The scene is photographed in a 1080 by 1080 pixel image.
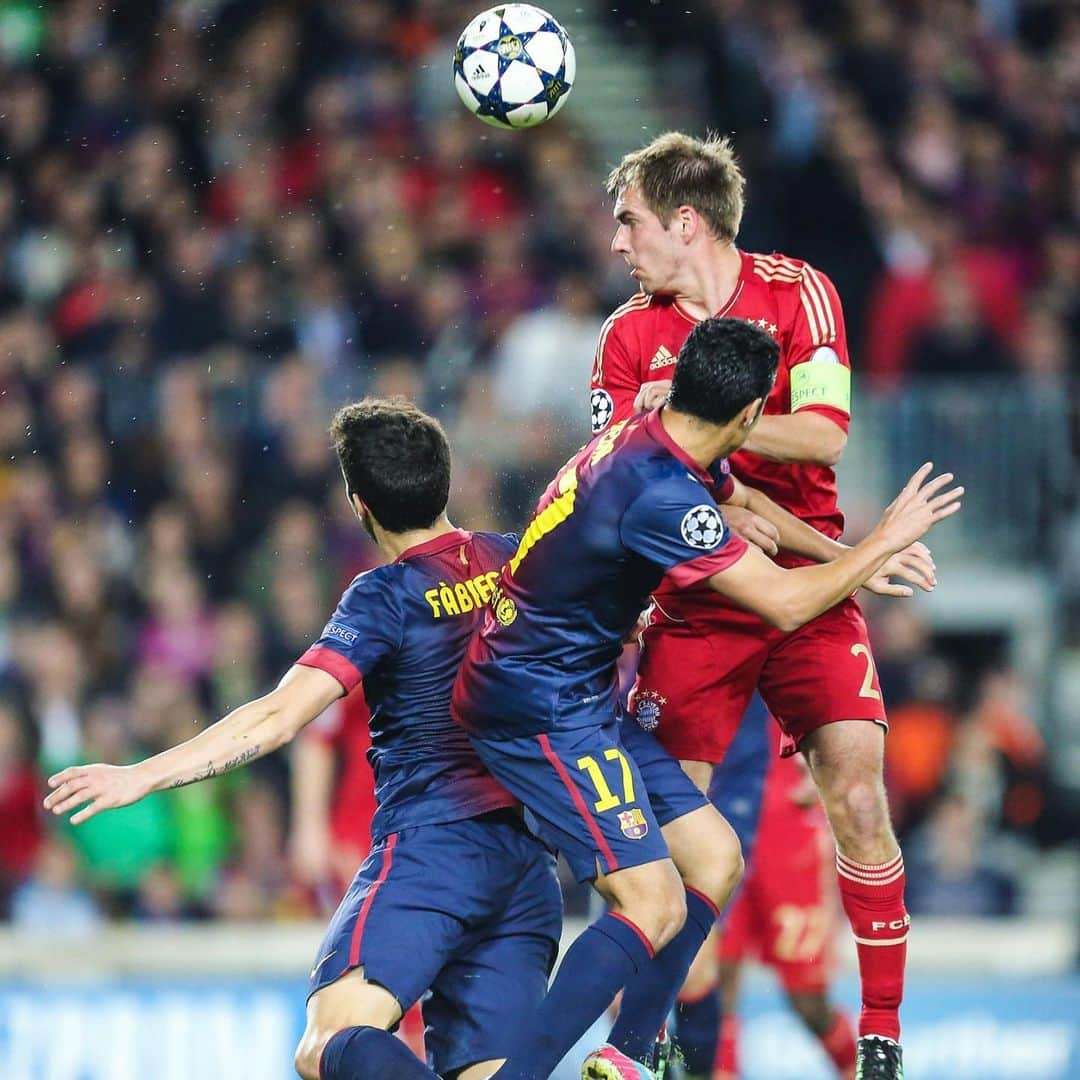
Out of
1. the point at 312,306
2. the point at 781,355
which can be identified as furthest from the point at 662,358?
the point at 312,306

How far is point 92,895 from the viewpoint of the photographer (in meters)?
9.15

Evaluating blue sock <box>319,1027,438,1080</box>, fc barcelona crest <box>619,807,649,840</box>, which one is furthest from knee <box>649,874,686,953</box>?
blue sock <box>319,1027,438,1080</box>

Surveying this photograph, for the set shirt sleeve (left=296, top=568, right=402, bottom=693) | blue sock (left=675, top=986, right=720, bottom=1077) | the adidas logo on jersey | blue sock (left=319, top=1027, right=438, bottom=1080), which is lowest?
blue sock (left=675, top=986, right=720, bottom=1077)

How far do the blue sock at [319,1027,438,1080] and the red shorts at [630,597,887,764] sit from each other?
1238 mm

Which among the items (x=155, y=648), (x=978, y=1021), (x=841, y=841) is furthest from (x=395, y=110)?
(x=841, y=841)

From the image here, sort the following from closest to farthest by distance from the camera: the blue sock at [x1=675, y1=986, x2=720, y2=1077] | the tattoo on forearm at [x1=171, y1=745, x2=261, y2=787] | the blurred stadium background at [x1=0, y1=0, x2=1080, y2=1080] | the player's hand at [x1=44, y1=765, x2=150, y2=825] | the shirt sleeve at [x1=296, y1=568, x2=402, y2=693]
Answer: the player's hand at [x1=44, y1=765, x2=150, y2=825] → the tattoo on forearm at [x1=171, y1=745, x2=261, y2=787] → the shirt sleeve at [x1=296, y1=568, x2=402, y2=693] → the blue sock at [x1=675, y1=986, x2=720, y2=1077] → the blurred stadium background at [x1=0, y1=0, x2=1080, y2=1080]

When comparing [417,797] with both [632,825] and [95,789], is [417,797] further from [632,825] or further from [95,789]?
[95,789]

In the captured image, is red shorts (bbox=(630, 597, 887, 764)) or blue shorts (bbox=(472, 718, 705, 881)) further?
red shorts (bbox=(630, 597, 887, 764))

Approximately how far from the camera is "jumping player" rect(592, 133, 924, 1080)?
5312 millimetres

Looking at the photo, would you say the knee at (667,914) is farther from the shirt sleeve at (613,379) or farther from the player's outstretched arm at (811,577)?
the shirt sleeve at (613,379)

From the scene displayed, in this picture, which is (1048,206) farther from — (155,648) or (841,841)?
(841,841)

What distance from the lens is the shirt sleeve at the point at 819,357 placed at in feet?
17.2

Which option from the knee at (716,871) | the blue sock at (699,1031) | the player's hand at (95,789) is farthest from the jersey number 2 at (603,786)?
the blue sock at (699,1031)

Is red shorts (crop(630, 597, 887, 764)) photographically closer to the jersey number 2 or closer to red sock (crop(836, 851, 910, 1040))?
red sock (crop(836, 851, 910, 1040))
